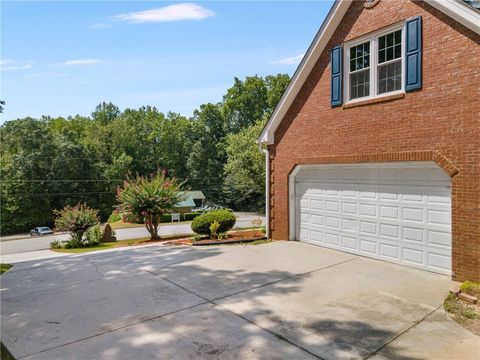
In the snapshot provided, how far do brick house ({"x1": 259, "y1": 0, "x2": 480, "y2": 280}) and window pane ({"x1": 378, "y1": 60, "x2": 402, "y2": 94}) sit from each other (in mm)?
26

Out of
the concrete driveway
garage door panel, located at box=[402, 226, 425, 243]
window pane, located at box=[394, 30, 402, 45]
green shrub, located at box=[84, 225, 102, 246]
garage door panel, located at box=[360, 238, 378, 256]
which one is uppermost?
window pane, located at box=[394, 30, 402, 45]

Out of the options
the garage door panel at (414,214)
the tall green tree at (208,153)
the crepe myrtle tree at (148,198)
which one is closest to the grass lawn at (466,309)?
the garage door panel at (414,214)

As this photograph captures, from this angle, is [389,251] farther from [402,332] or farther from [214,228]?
[214,228]

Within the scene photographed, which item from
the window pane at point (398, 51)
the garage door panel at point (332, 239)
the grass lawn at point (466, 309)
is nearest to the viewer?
the grass lawn at point (466, 309)

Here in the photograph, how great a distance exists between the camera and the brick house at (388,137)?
7.51 metres

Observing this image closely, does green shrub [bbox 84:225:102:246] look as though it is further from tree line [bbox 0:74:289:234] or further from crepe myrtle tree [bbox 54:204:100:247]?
tree line [bbox 0:74:289:234]

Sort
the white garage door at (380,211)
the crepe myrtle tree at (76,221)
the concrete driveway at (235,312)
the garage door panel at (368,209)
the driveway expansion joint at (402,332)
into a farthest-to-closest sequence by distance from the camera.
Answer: the crepe myrtle tree at (76,221) < the garage door panel at (368,209) < the white garage door at (380,211) < the concrete driveway at (235,312) < the driveway expansion joint at (402,332)

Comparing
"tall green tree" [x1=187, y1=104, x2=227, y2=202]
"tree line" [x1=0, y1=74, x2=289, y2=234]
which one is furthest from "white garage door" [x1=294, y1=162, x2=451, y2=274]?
"tall green tree" [x1=187, y1=104, x2=227, y2=202]

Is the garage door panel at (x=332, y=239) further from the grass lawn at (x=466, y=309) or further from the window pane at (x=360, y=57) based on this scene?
the window pane at (x=360, y=57)

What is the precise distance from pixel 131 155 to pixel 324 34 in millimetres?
57655

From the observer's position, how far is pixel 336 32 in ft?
33.4

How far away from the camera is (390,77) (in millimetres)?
8984

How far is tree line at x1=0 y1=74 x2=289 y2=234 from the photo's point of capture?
164 feet

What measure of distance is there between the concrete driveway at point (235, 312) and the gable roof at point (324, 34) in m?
4.81
